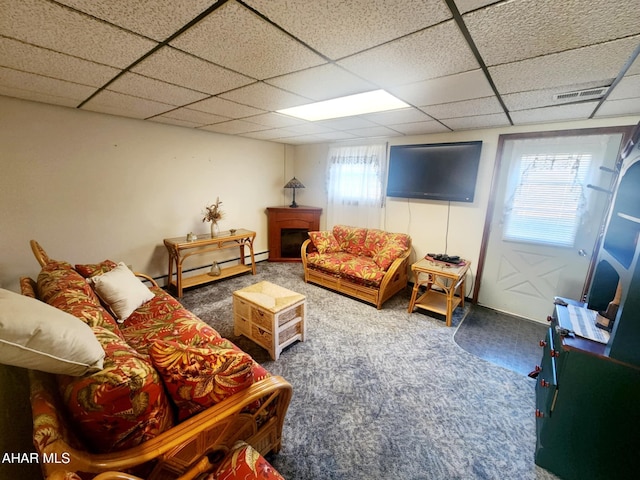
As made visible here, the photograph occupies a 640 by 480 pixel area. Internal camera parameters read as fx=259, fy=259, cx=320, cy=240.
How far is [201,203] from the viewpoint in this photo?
389cm

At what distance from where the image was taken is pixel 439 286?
3080mm

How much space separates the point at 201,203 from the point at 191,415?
3333mm

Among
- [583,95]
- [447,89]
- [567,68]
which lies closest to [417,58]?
[447,89]

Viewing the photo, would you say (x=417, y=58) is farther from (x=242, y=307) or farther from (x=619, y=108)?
(x=242, y=307)

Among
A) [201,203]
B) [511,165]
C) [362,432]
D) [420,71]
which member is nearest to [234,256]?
[201,203]

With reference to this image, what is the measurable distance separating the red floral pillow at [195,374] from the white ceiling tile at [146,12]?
1362 mm

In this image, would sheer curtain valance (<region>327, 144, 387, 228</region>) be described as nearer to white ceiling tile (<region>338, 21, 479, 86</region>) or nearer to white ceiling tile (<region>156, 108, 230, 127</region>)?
white ceiling tile (<region>156, 108, 230, 127</region>)

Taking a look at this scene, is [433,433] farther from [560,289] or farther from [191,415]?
[560,289]

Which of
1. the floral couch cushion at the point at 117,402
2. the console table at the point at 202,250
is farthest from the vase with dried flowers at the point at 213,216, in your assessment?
the floral couch cushion at the point at 117,402

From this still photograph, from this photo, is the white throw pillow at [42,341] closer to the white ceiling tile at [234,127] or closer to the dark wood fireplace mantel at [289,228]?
the white ceiling tile at [234,127]

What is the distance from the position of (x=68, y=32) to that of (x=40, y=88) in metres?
1.35

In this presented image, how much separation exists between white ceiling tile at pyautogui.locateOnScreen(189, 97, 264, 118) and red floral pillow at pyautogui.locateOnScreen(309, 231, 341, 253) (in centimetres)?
197

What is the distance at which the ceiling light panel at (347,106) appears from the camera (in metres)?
2.19

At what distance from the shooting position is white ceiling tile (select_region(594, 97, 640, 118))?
6.27 ft
